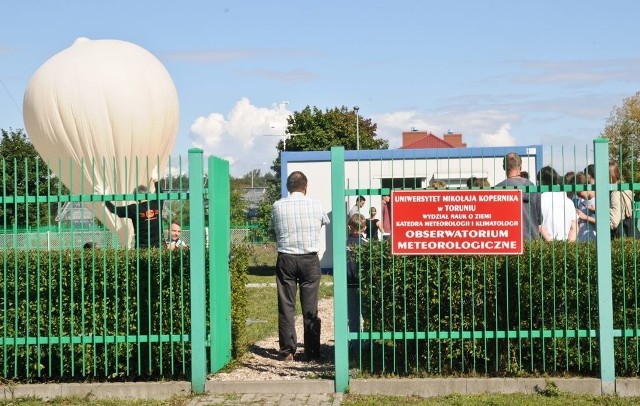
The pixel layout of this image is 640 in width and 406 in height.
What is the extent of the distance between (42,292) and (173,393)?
150cm

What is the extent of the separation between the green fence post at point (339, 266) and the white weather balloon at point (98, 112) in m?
9.76

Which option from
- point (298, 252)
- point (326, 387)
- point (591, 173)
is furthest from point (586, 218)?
point (326, 387)

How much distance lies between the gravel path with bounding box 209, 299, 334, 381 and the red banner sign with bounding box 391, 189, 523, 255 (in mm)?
1727

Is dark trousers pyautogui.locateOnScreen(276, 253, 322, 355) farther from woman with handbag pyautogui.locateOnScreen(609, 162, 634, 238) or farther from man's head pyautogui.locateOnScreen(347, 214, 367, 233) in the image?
woman with handbag pyautogui.locateOnScreen(609, 162, 634, 238)

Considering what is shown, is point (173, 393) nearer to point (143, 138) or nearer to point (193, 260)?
point (193, 260)

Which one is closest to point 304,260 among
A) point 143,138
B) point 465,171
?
point 143,138

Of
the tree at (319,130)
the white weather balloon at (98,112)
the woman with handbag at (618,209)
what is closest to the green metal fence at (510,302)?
the woman with handbag at (618,209)

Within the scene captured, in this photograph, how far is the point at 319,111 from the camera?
6975cm

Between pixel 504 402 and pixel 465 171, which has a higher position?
pixel 465 171

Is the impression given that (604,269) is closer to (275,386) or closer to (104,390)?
(275,386)

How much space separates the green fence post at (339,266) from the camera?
27.2ft

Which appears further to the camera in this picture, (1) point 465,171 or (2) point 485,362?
(1) point 465,171

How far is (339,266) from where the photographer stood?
8.31m

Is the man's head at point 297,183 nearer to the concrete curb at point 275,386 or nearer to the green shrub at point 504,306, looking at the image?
the green shrub at point 504,306
